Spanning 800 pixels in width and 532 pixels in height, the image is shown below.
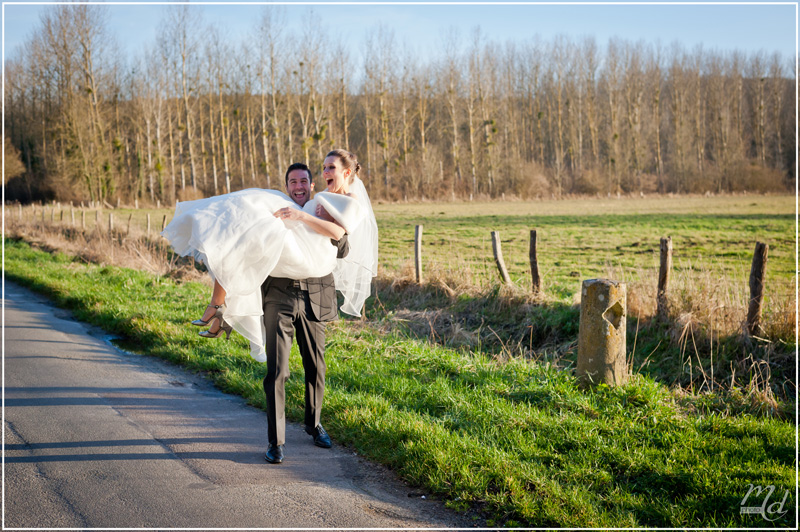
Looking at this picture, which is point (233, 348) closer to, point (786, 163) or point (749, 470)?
point (749, 470)

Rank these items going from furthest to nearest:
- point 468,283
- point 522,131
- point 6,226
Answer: point 522,131 → point 6,226 → point 468,283

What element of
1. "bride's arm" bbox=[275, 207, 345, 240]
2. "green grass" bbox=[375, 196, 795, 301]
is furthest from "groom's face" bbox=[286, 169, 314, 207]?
"green grass" bbox=[375, 196, 795, 301]

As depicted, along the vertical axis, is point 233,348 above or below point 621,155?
below

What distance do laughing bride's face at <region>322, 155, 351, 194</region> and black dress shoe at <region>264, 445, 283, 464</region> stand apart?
214 centimetres

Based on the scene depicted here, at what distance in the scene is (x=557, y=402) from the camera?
5641mm

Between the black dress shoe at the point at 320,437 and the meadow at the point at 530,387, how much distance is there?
0.62 feet

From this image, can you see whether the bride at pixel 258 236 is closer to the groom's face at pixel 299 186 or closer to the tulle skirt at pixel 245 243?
the tulle skirt at pixel 245 243

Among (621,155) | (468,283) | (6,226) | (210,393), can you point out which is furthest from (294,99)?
(210,393)

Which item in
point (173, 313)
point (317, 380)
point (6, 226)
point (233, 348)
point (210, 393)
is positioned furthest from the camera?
point (6, 226)

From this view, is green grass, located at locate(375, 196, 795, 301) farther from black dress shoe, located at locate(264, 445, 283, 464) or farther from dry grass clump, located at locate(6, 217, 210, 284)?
black dress shoe, located at locate(264, 445, 283, 464)

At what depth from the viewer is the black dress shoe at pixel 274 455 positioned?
4477 mm

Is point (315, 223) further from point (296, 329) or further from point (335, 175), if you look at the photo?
point (296, 329)

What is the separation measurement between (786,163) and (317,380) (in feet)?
274

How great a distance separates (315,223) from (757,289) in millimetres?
6831
